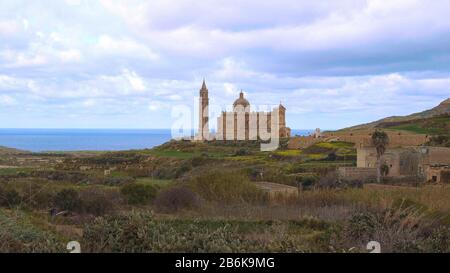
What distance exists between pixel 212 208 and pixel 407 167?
22.4m

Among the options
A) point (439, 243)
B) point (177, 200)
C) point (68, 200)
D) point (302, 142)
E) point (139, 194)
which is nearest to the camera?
point (439, 243)

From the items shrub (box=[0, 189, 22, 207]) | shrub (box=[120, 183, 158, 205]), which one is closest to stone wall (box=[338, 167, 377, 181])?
shrub (box=[120, 183, 158, 205])

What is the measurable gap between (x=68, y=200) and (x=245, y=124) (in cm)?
6021

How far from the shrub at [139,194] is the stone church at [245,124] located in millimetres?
53866

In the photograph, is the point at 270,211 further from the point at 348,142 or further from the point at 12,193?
the point at 348,142

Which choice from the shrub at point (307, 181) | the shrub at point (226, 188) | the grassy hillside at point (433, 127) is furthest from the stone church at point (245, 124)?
the shrub at point (226, 188)

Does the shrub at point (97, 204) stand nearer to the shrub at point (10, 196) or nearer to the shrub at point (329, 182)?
the shrub at point (10, 196)

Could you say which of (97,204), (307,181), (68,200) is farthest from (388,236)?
(307,181)

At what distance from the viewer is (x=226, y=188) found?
22906mm

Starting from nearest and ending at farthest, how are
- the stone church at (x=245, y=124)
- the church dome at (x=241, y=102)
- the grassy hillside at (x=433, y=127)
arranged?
1. the grassy hillside at (x=433, y=127)
2. the stone church at (x=245, y=124)
3. the church dome at (x=241, y=102)

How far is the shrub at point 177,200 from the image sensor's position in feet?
68.2

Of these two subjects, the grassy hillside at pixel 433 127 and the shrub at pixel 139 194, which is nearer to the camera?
the shrub at pixel 139 194

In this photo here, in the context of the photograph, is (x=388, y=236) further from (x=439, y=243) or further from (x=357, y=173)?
(x=357, y=173)

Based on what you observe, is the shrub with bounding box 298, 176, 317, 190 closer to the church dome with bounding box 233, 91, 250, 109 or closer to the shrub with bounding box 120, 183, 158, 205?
the shrub with bounding box 120, 183, 158, 205
